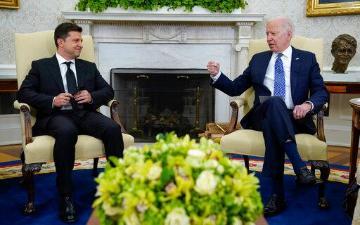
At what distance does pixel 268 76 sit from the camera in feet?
9.71

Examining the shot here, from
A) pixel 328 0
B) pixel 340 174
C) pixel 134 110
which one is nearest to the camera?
pixel 340 174

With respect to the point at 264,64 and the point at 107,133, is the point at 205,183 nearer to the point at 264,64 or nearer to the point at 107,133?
the point at 107,133

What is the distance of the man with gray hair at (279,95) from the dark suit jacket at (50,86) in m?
0.84

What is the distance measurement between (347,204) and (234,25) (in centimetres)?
250

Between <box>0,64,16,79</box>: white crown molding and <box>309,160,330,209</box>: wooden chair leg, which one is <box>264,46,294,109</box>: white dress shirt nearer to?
<box>309,160,330,209</box>: wooden chair leg

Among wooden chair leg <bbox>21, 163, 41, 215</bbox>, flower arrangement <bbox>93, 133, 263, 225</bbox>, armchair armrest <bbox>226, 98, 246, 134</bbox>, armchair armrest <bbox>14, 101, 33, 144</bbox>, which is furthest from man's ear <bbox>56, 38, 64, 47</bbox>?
flower arrangement <bbox>93, 133, 263, 225</bbox>

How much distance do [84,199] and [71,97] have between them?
70 cm

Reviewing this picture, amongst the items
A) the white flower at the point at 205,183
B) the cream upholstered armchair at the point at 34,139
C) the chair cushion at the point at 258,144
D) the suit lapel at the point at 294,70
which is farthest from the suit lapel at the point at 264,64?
the white flower at the point at 205,183

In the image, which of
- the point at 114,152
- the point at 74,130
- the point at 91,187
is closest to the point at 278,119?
the point at 114,152

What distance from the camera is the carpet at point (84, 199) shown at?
249cm

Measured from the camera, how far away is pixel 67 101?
2.65m

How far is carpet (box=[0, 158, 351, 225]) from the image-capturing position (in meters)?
2.49

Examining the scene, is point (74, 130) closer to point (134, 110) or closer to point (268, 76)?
point (268, 76)

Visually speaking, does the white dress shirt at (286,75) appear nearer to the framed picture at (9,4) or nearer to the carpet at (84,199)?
the carpet at (84,199)
